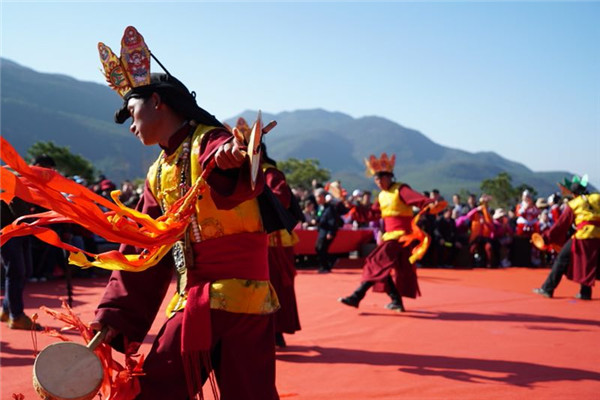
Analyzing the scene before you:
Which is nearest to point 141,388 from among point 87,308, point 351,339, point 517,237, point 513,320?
point 351,339

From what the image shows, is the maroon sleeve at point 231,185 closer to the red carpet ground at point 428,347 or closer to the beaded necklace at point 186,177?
the beaded necklace at point 186,177

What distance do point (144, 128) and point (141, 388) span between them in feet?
3.84

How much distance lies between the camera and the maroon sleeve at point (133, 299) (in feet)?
8.89

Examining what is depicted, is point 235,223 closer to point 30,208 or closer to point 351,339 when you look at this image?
point 351,339

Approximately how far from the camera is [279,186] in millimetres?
4809

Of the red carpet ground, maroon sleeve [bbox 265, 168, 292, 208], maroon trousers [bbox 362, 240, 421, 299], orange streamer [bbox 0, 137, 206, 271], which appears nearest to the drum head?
orange streamer [bbox 0, 137, 206, 271]

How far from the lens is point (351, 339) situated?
628 centimetres

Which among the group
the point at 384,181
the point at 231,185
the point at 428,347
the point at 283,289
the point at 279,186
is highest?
the point at 384,181

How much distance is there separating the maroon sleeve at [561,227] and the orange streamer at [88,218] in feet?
26.2

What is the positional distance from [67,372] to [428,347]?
4364 millimetres

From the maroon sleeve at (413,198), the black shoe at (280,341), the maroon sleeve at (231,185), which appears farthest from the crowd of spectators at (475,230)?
the maroon sleeve at (231,185)

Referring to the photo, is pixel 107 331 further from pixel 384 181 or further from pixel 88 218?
pixel 384 181

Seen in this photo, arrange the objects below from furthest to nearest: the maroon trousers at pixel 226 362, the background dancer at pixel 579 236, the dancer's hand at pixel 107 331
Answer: the background dancer at pixel 579 236 → the dancer's hand at pixel 107 331 → the maroon trousers at pixel 226 362

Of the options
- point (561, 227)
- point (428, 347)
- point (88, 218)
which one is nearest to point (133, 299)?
point (88, 218)
